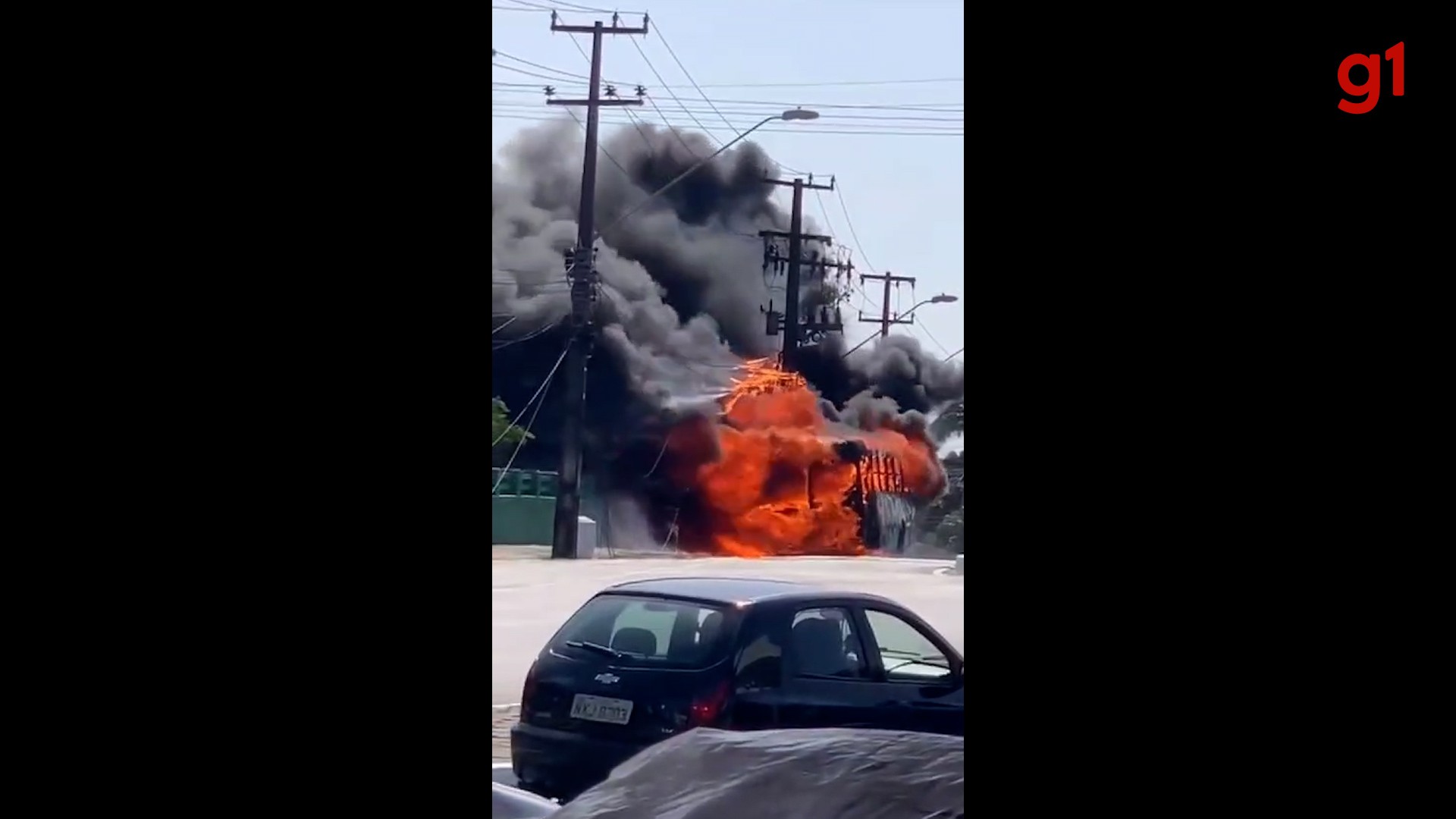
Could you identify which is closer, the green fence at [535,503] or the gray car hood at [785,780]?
the gray car hood at [785,780]

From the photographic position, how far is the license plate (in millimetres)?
3242

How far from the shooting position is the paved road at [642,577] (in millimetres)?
3535

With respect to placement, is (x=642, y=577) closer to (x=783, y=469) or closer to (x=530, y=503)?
(x=530, y=503)

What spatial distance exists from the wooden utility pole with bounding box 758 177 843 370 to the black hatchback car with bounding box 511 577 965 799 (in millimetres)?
1201

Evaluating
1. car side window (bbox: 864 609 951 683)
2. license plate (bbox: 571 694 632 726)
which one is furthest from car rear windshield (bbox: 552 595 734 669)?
car side window (bbox: 864 609 951 683)

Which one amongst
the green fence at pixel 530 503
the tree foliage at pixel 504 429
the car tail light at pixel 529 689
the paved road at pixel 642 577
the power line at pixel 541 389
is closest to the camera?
the tree foliage at pixel 504 429

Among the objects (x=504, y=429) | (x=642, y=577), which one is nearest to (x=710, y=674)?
(x=642, y=577)

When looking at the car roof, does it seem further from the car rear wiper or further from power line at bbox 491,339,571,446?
power line at bbox 491,339,571,446

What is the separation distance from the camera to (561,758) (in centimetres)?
329

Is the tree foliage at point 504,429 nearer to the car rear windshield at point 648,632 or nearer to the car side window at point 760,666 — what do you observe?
the car rear windshield at point 648,632
